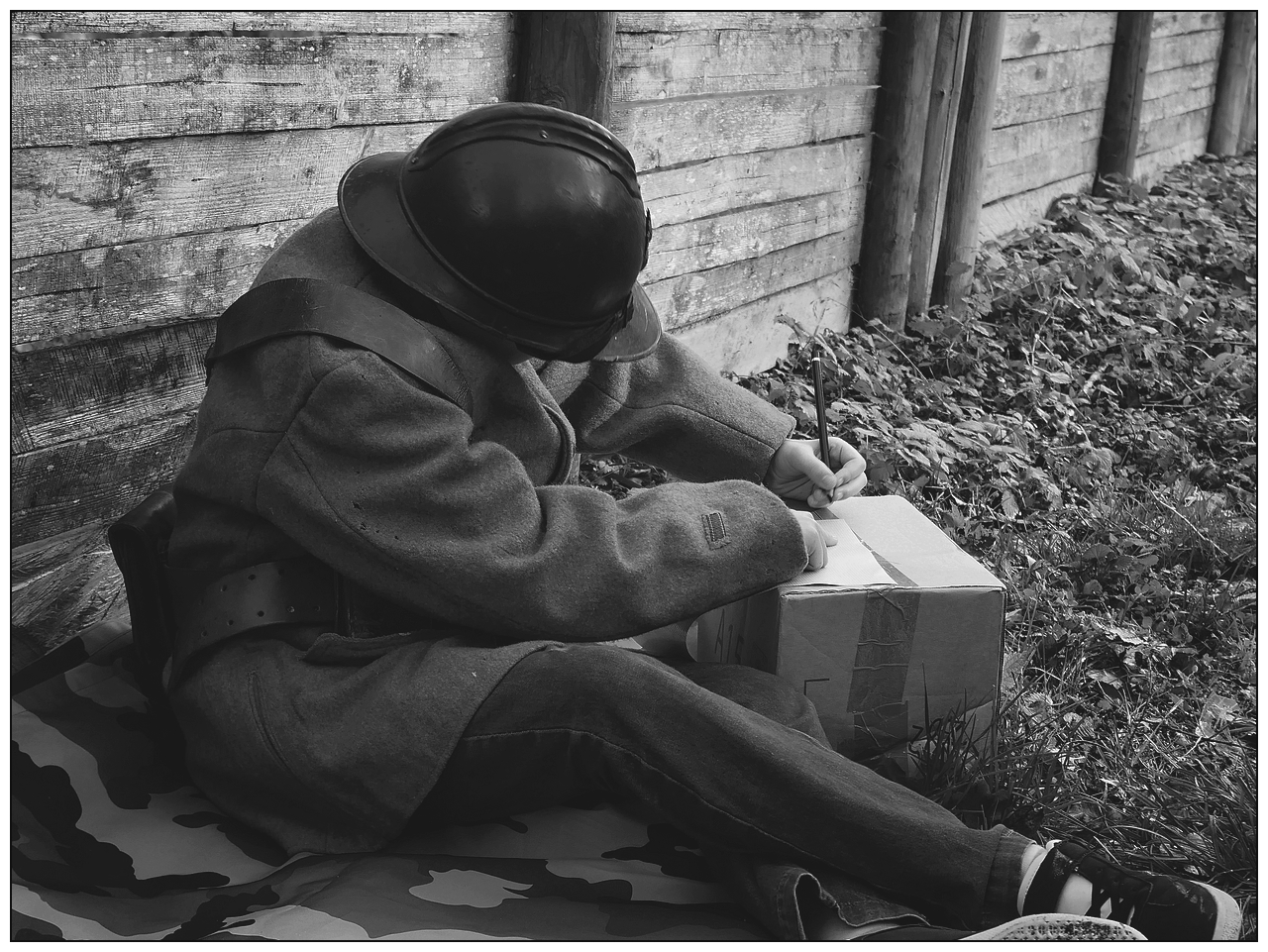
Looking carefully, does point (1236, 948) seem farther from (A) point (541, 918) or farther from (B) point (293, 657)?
(B) point (293, 657)

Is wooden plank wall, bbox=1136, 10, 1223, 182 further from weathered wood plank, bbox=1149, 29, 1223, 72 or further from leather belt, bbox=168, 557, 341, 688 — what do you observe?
leather belt, bbox=168, 557, 341, 688

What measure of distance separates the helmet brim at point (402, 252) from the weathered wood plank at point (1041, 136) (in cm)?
437

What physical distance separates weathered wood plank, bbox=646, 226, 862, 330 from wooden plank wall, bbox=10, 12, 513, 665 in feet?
4.38

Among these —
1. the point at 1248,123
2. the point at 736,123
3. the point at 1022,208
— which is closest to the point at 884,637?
the point at 736,123

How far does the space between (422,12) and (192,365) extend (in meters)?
0.99

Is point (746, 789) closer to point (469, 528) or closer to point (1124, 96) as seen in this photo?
point (469, 528)

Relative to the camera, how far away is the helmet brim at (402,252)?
72.3 inches

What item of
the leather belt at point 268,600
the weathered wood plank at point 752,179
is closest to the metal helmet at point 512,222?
the leather belt at point 268,600

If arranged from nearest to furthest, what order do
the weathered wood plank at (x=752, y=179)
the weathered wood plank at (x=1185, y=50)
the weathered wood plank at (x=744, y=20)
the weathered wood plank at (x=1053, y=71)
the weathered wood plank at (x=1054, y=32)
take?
the weathered wood plank at (x=744, y=20), the weathered wood plank at (x=752, y=179), the weathered wood plank at (x=1054, y=32), the weathered wood plank at (x=1053, y=71), the weathered wood plank at (x=1185, y=50)

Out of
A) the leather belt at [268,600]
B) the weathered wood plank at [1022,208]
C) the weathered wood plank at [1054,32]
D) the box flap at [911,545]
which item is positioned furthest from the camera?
the weathered wood plank at [1022,208]

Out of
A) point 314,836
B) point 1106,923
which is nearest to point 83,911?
point 314,836

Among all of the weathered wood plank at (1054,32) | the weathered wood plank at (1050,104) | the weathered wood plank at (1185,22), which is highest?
the weathered wood plank at (1185,22)

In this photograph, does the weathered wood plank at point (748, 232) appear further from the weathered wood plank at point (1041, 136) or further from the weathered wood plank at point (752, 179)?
the weathered wood plank at point (1041, 136)

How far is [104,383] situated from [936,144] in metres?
3.59
